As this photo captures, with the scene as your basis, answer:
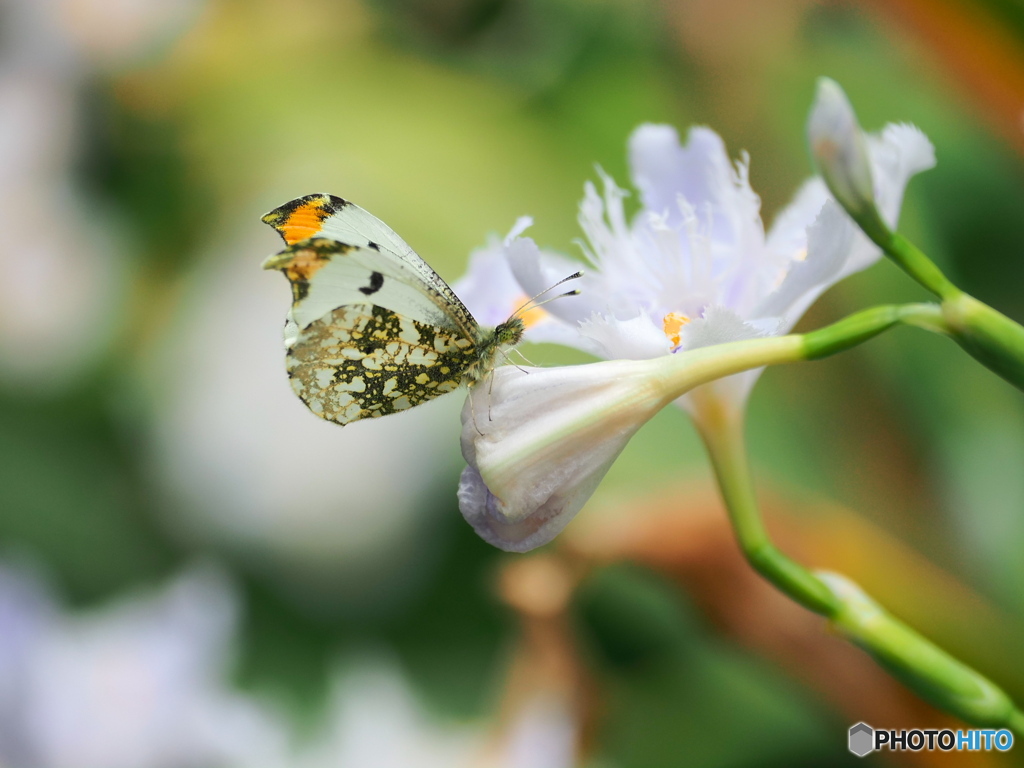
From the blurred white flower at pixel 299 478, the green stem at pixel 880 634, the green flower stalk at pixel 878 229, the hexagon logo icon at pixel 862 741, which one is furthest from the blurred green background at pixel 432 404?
the green flower stalk at pixel 878 229

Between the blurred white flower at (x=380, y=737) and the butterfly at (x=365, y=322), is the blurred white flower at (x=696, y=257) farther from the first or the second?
the blurred white flower at (x=380, y=737)

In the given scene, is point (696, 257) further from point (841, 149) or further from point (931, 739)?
point (931, 739)

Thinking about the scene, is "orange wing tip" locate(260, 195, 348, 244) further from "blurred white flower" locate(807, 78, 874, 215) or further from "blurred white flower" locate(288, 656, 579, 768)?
"blurred white flower" locate(288, 656, 579, 768)

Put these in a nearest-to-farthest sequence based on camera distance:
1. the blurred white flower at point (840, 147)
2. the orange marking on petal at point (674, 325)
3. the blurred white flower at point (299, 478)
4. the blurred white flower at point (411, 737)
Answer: the blurred white flower at point (840, 147) < the orange marking on petal at point (674, 325) < the blurred white flower at point (411, 737) < the blurred white flower at point (299, 478)

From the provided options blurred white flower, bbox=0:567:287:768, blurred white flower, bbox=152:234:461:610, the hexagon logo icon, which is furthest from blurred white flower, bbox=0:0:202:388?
the hexagon logo icon

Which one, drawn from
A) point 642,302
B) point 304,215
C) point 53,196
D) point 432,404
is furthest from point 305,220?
point 53,196

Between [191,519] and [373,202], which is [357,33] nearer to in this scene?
[373,202]

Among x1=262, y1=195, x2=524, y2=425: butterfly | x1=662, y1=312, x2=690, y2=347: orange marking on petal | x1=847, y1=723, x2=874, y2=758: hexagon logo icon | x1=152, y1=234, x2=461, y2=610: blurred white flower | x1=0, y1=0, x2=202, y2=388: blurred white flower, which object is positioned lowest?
x1=847, y1=723, x2=874, y2=758: hexagon logo icon
